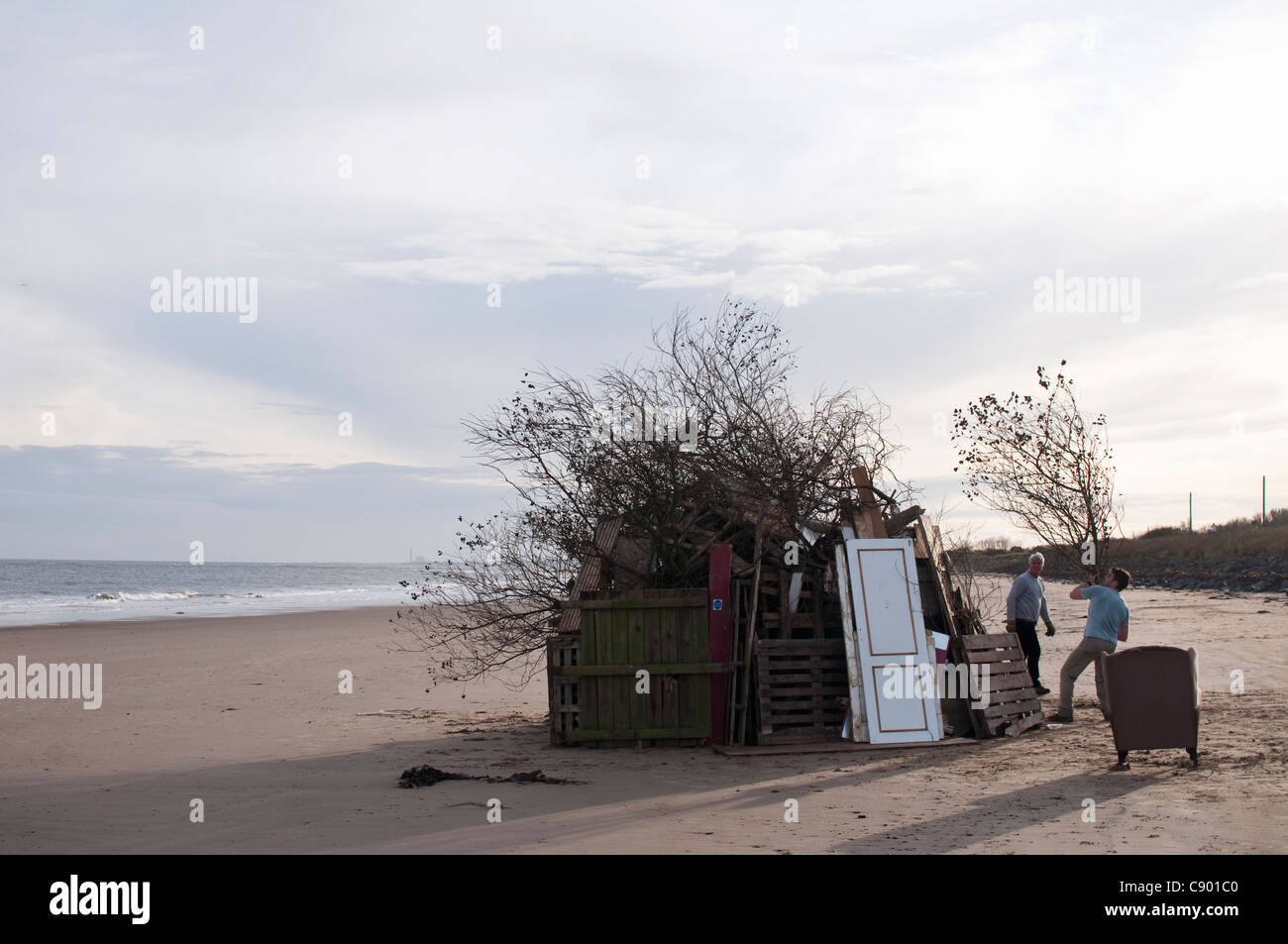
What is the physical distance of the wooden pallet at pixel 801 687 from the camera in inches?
473

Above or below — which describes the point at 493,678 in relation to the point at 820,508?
below

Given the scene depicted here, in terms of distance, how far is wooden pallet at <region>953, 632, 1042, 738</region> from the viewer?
12.4 metres

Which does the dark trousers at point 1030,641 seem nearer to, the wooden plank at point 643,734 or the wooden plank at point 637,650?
the wooden plank at point 643,734

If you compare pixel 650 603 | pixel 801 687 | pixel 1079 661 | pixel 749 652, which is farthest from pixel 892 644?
pixel 650 603

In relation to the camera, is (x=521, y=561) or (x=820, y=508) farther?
(x=521, y=561)

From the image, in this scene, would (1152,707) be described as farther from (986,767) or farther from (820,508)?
(820,508)

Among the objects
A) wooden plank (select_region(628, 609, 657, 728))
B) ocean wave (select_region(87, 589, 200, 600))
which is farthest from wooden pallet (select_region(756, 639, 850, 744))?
ocean wave (select_region(87, 589, 200, 600))

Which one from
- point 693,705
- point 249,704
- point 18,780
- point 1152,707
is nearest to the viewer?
A: point 1152,707

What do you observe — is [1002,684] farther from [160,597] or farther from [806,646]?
[160,597]

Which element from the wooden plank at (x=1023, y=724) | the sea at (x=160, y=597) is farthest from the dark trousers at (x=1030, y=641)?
the sea at (x=160, y=597)

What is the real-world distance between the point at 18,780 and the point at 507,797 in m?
5.35

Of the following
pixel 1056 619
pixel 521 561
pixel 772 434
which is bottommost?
pixel 1056 619
